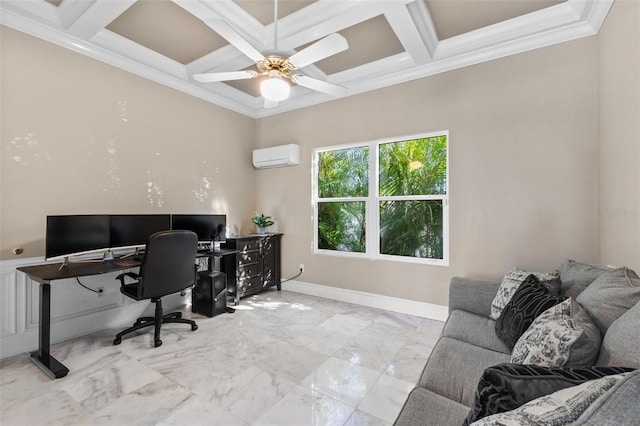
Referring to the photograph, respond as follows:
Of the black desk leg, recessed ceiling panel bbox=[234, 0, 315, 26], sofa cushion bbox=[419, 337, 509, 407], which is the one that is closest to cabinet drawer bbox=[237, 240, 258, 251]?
the black desk leg

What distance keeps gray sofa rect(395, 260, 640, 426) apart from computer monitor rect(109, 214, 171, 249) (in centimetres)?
292

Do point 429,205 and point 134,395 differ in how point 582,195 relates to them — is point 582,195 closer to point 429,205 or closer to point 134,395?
point 429,205

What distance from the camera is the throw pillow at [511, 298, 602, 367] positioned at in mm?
1068

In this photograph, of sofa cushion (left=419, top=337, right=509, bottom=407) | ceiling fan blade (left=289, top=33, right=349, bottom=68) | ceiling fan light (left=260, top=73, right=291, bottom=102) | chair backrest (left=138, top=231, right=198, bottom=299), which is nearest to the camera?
sofa cushion (left=419, top=337, right=509, bottom=407)

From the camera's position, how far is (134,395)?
75.3 inches

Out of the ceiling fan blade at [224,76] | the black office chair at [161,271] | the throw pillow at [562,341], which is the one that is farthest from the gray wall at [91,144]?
the throw pillow at [562,341]

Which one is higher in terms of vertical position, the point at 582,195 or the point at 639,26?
the point at 639,26

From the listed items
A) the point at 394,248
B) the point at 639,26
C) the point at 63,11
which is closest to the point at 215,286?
the point at 394,248

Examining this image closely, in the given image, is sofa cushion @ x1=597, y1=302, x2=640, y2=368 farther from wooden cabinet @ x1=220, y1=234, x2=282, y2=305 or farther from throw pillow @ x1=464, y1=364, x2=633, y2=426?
wooden cabinet @ x1=220, y1=234, x2=282, y2=305

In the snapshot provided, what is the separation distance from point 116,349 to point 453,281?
2.98m

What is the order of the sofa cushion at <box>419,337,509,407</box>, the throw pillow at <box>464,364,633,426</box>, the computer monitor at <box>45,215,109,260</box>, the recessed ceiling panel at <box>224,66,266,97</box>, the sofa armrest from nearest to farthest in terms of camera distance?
the throw pillow at <box>464,364,633,426</box> → the sofa cushion at <box>419,337,509,407</box> → the sofa armrest → the computer monitor at <box>45,215,109,260</box> → the recessed ceiling panel at <box>224,66,266,97</box>

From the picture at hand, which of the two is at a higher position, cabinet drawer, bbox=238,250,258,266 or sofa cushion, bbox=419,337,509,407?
cabinet drawer, bbox=238,250,258,266

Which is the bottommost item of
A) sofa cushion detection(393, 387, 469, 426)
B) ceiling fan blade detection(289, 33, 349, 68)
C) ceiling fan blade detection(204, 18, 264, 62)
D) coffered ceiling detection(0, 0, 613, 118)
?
sofa cushion detection(393, 387, 469, 426)

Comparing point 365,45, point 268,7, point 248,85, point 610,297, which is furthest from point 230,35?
point 610,297
